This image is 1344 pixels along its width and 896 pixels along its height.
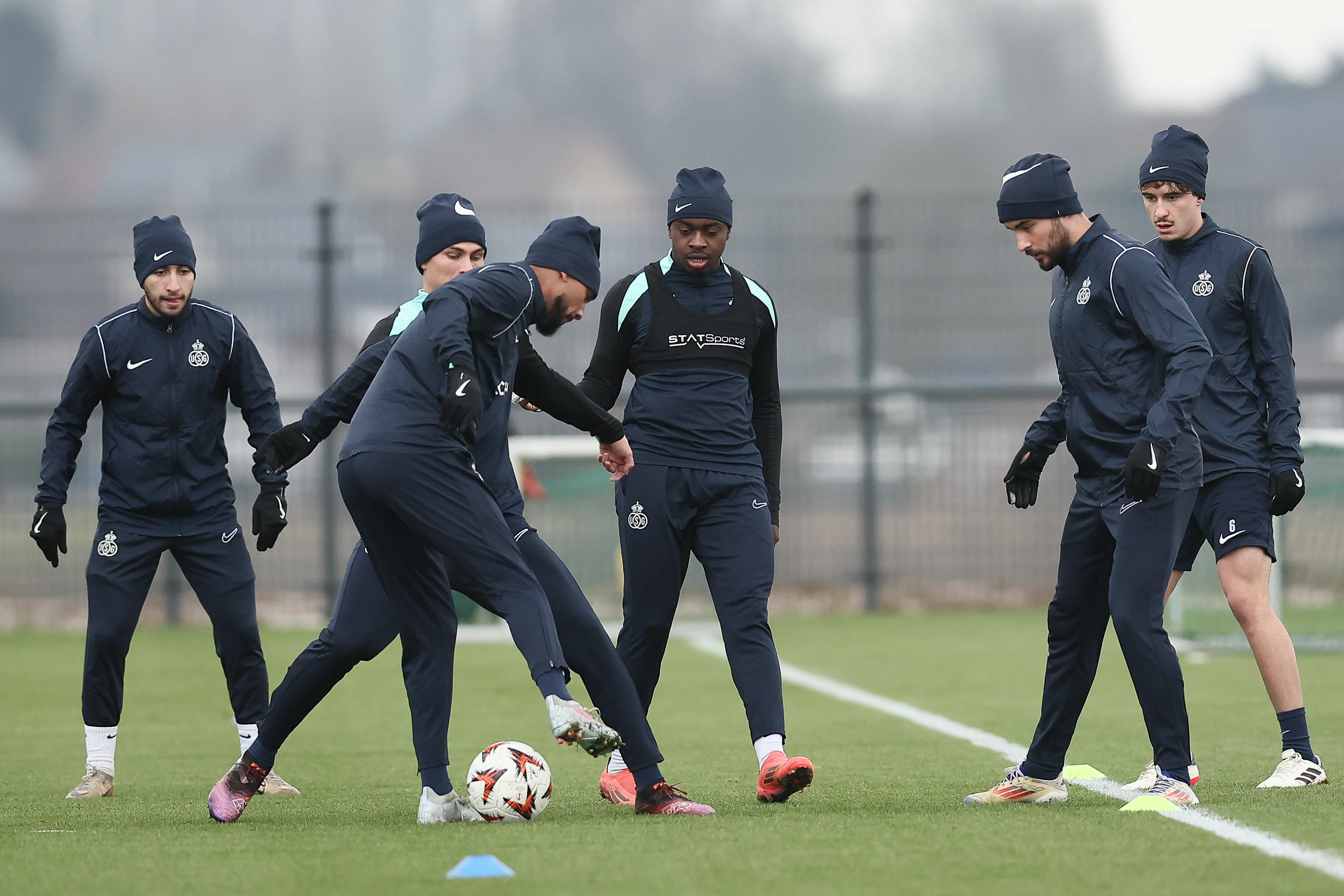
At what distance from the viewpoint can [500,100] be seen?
36906mm

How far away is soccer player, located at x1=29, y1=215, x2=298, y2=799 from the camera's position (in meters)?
7.30

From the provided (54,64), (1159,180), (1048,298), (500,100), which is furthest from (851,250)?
(54,64)

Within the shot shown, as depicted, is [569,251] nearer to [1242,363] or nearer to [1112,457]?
[1112,457]

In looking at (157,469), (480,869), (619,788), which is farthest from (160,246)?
(480,869)

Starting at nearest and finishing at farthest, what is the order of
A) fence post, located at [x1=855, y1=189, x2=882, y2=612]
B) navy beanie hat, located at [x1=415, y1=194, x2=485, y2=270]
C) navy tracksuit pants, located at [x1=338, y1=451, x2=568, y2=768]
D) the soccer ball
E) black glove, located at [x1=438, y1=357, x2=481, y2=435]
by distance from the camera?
1. black glove, located at [x1=438, y1=357, x2=481, y2=435]
2. navy tracksuit pants, located at [x1=338, y1=451, x2=568, y2=768]
3. the soccer ball
4. navy beanie hat, located at [x1=415, y1=194, x2=485, y2=270]
5. fence post, located at [x1=855, y1=189, x2=882, y2=612]

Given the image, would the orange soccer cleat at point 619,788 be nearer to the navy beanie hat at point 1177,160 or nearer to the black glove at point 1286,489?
the black glove at point 1286,489

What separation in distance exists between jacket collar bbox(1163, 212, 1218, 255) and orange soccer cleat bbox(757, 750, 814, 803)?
95.6 inches

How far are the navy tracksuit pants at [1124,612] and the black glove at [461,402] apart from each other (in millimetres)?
2080

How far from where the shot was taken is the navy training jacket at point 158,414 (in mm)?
7336

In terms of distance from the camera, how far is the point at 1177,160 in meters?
6.74

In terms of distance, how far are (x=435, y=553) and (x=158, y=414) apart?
1852mm

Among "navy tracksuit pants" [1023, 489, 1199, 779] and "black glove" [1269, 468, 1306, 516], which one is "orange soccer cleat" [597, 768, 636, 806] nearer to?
"navy tracksuit pants" [1023, 489, 1199, 779]

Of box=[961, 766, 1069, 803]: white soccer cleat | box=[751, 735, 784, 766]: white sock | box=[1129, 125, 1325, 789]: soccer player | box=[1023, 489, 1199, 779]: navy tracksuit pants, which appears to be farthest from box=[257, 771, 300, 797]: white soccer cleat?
box=[1129, 125, 1325, 789]: soccer player

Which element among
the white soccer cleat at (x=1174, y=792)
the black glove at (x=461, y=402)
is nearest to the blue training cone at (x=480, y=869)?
the black glove at (x=461, y=402)
